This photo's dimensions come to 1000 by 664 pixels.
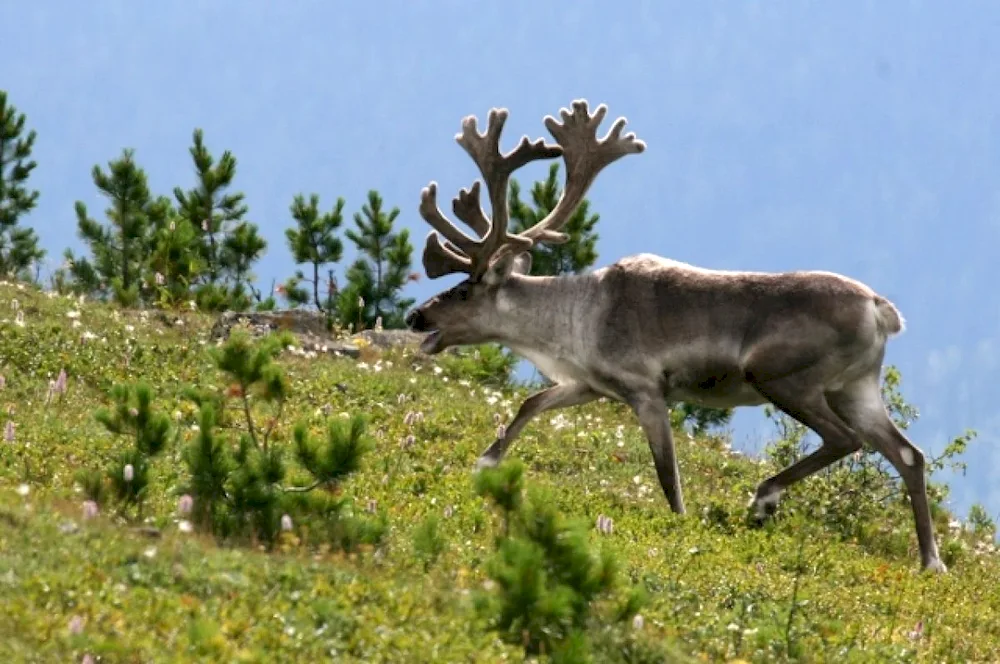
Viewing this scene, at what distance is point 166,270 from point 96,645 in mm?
18980

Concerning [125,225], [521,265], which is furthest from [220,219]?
[521,265]

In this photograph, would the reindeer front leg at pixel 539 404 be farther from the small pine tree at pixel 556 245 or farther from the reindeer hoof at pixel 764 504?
the small pine tree at pixel 556 245

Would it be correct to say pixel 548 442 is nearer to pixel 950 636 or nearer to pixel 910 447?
pixel 910 447

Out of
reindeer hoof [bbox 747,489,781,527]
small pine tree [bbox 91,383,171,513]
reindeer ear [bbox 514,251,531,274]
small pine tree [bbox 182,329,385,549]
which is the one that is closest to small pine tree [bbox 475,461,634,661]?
small pine tree [bbox 182,329,385,549]

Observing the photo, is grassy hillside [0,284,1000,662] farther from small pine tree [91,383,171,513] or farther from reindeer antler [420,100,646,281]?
reindeer antler [420,100,646,281]

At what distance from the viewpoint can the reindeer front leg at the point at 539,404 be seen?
1402cm

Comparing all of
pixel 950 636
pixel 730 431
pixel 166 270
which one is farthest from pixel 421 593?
pixel 166 270

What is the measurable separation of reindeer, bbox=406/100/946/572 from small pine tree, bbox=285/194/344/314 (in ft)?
70.6

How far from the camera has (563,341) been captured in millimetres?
13906

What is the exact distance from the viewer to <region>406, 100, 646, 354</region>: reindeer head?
1438cm

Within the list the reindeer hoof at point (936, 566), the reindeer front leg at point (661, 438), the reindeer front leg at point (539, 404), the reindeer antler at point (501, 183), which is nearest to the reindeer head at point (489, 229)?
the reindeer antler at point (501, 183)

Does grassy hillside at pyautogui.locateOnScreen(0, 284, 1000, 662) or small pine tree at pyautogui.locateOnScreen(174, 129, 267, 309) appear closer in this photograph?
grassy hillside at pyautogui.locateOnScreen(0, 284, 1000, 662)

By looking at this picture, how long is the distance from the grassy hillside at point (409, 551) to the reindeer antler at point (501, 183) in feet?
5.78

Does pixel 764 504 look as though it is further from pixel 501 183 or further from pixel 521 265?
pixel 501 183
